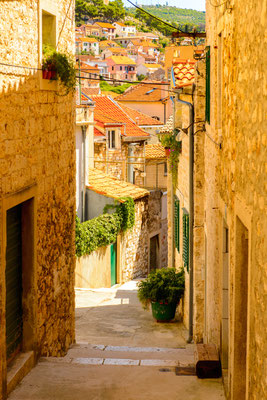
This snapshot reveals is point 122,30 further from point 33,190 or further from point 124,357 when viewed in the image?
point 33,190

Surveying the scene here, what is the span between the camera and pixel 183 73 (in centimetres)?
1458

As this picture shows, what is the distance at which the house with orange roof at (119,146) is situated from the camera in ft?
105

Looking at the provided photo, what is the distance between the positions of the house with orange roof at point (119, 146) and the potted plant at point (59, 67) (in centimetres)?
2079

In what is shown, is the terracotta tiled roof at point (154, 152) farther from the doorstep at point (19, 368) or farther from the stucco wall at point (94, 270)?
the doorstep at point (19, 368)

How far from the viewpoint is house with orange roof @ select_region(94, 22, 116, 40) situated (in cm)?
18588

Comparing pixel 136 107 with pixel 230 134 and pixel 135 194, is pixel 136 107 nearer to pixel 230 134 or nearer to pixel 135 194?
pixel 135 194

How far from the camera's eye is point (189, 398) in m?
7.30

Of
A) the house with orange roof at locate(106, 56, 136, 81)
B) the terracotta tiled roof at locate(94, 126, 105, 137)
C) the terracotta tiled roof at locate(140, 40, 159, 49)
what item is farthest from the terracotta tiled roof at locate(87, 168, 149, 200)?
the terracotta tiled roof at locate(140, 40, 159, 49)

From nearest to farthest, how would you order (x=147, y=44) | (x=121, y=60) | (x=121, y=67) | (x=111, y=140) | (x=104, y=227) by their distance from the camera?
(x=104, y=227)
(x=111, y=140)
(x=121, y=67)
(x=121, y=60)
(x=147, y=44)

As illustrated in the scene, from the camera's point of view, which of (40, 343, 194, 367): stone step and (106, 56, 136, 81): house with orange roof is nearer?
(40, 343, 194, 367): stone step

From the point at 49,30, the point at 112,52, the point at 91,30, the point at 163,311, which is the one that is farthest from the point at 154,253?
the point at 91,30

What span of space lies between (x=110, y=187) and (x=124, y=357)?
16.7m

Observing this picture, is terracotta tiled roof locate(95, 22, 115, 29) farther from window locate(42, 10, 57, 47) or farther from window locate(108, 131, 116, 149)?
window locate(42, 10, 57, 47)

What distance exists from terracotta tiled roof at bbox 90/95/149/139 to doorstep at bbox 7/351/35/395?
2536cm
